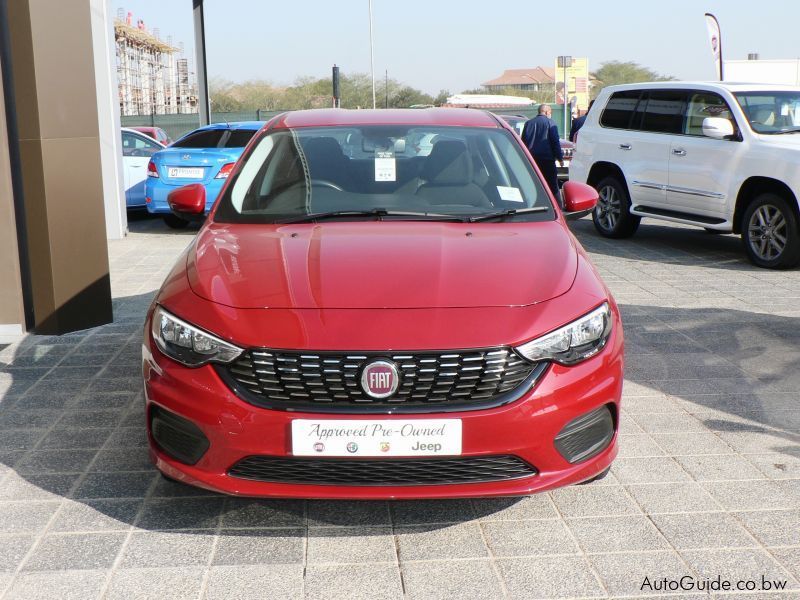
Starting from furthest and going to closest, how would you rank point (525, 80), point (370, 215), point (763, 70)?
point (525, 80) < point (763, 70) < point (370, 215)

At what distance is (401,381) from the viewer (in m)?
3.13

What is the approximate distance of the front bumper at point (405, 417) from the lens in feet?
10.3

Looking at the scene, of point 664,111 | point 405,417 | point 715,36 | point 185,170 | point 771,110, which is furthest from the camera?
point 715,36

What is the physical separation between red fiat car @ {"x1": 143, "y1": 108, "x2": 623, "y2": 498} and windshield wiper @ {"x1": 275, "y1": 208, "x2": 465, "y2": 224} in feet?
1.29

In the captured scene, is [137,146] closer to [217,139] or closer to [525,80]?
[217,139]

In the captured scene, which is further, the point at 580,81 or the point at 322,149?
the point at 580,81

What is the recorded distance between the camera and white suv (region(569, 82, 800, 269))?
30.9ft

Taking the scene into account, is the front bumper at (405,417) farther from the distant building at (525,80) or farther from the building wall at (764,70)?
the distant building at (525,80)

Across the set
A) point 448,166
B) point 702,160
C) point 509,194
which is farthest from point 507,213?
point 702,160

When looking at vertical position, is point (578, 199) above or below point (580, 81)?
below

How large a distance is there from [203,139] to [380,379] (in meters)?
11.1

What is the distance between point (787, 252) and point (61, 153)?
6.61 m

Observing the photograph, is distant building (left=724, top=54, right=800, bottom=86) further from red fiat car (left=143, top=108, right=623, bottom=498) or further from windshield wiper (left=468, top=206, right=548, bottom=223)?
red fiat car (left=143, top=108, right=623, bottom=498)

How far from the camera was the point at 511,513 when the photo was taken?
12.0ft
